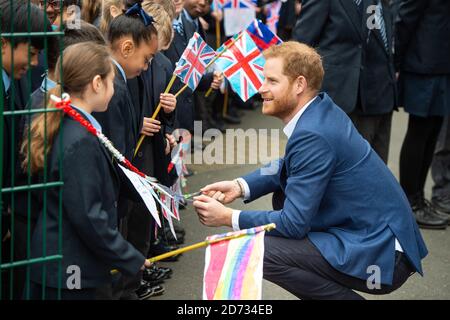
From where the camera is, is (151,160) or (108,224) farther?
(151,160)

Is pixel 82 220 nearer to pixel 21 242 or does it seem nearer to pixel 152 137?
pixel 21 242

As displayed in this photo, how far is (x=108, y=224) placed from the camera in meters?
3.22

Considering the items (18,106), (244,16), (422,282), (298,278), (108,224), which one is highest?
(244,16)

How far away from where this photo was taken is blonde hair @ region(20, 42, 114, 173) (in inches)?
123

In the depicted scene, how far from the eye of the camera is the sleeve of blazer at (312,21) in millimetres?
5617

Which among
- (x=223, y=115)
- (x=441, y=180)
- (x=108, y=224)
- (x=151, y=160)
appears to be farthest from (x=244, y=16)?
(x=108, y=224)

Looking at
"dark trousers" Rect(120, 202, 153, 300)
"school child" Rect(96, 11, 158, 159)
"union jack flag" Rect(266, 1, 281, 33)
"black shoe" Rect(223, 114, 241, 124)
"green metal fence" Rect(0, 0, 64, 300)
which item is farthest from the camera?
"union jack flag" Rect(266, 1, 281, 33)

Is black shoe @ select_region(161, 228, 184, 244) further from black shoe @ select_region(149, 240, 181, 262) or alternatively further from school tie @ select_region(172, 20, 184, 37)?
school tie @ select_region(172, 20, 184, 37)

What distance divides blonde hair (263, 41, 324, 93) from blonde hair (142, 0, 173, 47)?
938 millimetres

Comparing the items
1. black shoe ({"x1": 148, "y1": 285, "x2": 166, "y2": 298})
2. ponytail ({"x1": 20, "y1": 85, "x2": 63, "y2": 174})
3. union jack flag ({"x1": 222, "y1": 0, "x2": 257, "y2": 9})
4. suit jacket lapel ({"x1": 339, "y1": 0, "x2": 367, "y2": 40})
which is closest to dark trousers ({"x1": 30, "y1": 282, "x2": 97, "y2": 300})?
ponytail ({"x1": 20, "y1": 85, "x2": 63, "y2": 174})

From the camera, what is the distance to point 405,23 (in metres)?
6.03

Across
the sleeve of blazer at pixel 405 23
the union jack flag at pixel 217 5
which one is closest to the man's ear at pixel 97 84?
the sleeve of blazer at pixel 405 23
